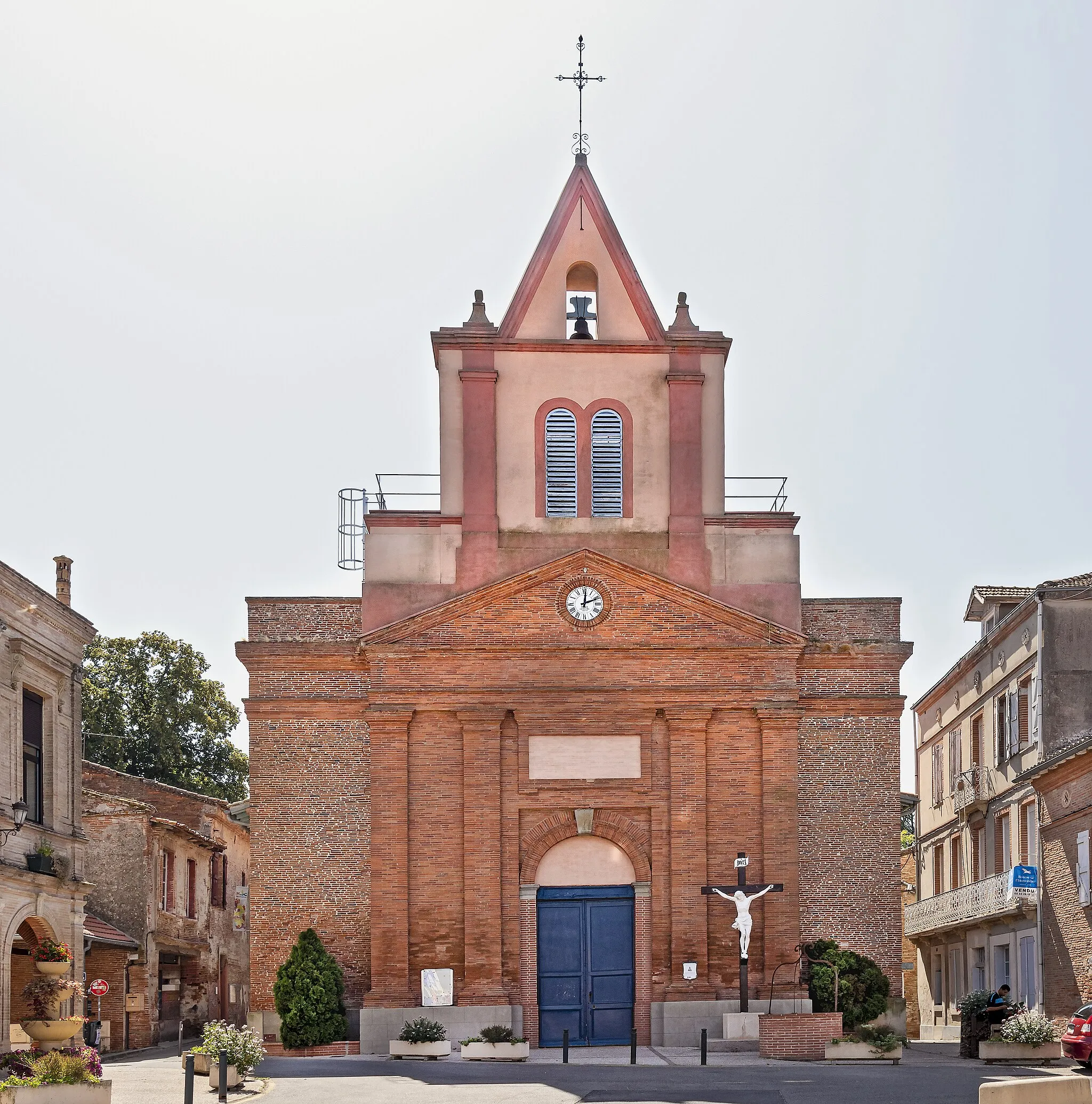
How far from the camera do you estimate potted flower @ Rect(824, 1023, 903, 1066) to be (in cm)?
2911

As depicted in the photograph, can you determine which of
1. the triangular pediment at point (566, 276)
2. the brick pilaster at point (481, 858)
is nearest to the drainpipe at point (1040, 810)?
the triangular pediment at point (566, 276)

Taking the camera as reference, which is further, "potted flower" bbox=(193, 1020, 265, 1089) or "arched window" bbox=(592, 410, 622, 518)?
"arched window" bbox=(592, 410, 622, 518)

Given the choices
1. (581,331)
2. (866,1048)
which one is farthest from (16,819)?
(581,331)

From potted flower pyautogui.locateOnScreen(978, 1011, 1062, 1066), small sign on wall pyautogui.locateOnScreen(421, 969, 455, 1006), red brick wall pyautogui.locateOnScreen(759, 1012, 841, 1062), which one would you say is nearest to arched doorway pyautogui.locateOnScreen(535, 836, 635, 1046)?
small sign on wall pyautogui.locateOnScreen(421, 969, 455, 1006)

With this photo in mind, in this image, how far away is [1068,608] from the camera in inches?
1518

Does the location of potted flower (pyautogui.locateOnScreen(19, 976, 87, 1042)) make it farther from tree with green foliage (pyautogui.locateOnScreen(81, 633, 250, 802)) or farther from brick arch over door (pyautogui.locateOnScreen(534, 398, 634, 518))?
tree with green foliage (pyautogui.locateOnScreen(81, 633, 250, 802))

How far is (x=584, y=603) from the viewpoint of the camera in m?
35.2

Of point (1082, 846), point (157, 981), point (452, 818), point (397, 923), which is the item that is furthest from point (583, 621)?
point (157, 981)

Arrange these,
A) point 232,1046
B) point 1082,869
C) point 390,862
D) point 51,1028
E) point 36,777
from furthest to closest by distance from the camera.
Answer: point 1082,869 < point 390,862 < point 36,777 < point 51,1028 < point 232,1046

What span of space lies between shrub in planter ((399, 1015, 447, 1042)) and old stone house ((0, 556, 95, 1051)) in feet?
19.8

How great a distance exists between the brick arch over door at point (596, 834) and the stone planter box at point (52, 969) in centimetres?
1002

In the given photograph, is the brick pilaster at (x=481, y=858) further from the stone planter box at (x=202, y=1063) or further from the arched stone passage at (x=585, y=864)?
the stone planter box at (x=202, y=1063)

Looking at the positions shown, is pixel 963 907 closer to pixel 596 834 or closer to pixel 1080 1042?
pixel 596 834

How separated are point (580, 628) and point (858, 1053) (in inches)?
402
